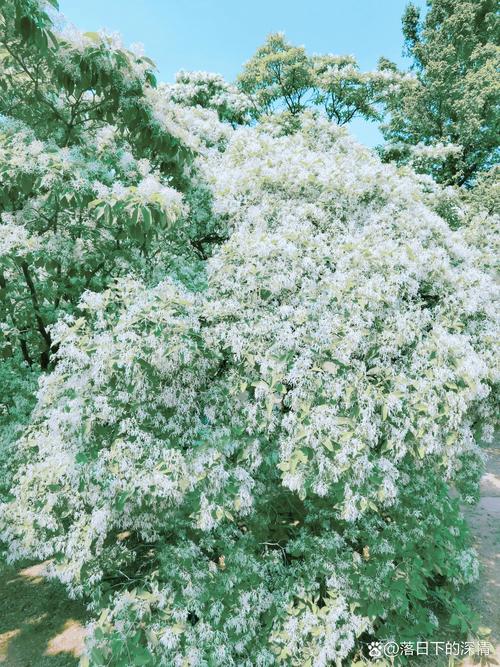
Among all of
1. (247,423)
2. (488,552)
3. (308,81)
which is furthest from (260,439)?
(308,81)

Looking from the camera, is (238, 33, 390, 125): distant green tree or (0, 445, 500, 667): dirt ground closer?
(0, 445, 500, 667): dirt ground

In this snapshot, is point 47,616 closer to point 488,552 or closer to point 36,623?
point 36,623

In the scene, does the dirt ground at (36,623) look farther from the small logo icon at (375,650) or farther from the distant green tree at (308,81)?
the distant green tree at (308,81)

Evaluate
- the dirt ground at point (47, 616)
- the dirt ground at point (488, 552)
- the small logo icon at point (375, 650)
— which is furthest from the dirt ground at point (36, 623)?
the dirt ground at point (488, 552)

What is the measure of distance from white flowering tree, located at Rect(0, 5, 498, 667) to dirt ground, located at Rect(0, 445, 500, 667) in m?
1.39

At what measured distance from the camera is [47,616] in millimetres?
7078

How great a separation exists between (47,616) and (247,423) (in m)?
5.25

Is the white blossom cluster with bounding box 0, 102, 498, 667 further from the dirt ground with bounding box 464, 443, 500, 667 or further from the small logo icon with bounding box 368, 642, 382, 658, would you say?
the dirt ground with bounding box 464, 443, 500, 667

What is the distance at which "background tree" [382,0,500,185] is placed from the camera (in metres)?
21.6

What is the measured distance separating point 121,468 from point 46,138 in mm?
5459

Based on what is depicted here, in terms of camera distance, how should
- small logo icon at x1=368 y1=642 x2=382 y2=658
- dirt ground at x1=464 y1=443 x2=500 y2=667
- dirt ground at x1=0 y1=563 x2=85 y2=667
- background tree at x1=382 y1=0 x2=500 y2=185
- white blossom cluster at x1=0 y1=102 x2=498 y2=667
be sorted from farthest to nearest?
background tree at x1=382 y1=0 x2=500 y2=185 < dirt ground at x1=464 y1=443 x2=500 y2=667 < dirt ground at x1=0 y1=563 x2=85 y2=667 < small logo icon at x1=368 y1=642 x2=382 y2=658 < white blossom cluster at x1=0 y1=102 x2=498 y2=667

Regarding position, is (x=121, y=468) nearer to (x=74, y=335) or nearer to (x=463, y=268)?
(x=74, y=335)

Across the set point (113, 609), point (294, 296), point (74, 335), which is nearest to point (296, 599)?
point (113, 609)

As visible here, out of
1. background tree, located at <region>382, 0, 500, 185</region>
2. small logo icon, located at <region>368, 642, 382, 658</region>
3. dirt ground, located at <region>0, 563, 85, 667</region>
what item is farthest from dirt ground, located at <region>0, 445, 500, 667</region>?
background tree, located at <region>382, 0, 500, 185</region>
